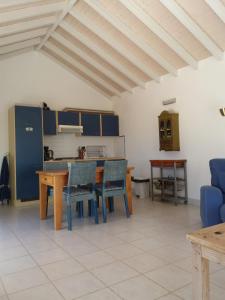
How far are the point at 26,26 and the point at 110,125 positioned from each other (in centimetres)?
324

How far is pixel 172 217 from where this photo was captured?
4.00 metres

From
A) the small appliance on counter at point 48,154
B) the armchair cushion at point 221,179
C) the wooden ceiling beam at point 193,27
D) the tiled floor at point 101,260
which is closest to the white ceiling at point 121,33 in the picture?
the wooden ceiling beam at point 193,27

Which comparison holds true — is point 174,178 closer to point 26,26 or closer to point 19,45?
point 26,26

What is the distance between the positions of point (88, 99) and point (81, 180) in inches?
147

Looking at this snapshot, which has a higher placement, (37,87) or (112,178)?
(37,87)

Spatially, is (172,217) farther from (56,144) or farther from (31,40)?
(31,40)

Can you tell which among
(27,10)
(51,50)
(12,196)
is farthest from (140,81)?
(12,196)

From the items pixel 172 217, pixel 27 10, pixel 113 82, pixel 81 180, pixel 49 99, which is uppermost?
pixel 27 10

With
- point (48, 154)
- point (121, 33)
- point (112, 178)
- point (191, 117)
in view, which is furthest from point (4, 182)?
point (191, 117)

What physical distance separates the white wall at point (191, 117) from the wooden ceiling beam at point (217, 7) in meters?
1.03

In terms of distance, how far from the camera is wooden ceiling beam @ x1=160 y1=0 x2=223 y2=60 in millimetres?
3522

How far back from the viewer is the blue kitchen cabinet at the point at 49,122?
5793 millimetres

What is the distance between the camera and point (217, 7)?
3318 mm

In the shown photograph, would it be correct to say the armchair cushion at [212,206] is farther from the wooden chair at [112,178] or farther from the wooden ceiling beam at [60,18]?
the wooden ceiling beam at [60,18]
